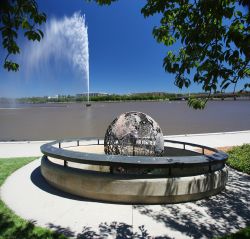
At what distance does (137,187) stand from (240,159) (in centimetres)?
600

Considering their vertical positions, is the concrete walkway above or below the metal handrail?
below

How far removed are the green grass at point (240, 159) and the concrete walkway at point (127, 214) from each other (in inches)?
89.3

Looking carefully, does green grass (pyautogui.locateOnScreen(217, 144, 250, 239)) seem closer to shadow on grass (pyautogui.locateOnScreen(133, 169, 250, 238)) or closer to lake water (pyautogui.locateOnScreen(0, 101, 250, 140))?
shadow on grass (pyautogui.locateOnScreen(133, 169, 250, 238))

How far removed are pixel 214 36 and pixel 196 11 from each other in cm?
72

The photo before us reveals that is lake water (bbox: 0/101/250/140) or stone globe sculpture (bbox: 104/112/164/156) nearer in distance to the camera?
stone globe sculpture (bbox: 104/112/164/156)

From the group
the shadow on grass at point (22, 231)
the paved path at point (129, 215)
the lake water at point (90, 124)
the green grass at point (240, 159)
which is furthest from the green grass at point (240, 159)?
the lake water at point (90, 124)

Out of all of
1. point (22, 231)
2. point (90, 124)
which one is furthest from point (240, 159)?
point (90, 124)

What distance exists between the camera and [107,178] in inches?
252

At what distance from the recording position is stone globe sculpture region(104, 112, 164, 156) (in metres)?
7.91

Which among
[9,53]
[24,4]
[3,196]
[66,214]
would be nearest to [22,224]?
[66,214]

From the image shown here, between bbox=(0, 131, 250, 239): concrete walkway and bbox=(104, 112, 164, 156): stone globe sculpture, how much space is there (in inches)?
72.5

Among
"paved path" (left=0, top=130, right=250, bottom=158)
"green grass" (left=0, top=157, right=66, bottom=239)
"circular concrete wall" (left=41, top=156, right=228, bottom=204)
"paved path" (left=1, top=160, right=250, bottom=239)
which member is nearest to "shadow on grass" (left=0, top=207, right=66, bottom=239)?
"green grass" (left=0, top=157, right=66, bottom=239)

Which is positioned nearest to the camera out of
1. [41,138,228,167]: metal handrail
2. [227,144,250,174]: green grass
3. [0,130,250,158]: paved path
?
[41,138,228,167]: metal handrail

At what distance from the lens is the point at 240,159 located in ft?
35.7
